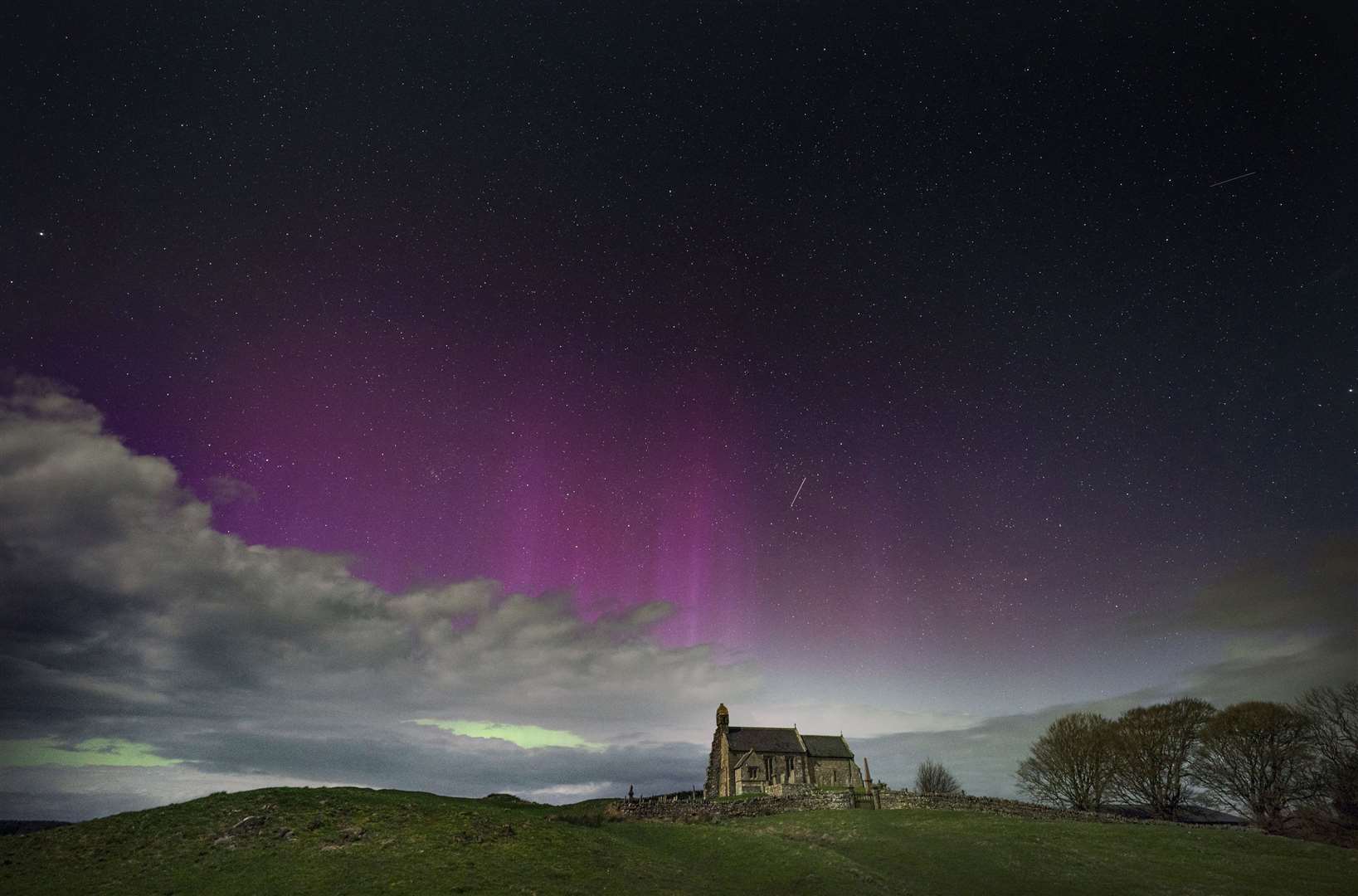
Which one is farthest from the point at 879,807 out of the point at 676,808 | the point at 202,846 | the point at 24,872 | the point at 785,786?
the point at 24,872

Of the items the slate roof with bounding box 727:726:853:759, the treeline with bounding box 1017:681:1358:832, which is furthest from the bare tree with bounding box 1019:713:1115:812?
the slate roof with bounding box 727:726:853:759

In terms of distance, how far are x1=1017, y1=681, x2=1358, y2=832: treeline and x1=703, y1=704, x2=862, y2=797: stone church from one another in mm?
30850

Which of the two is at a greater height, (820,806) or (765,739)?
(765,739)

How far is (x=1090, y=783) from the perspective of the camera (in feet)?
280

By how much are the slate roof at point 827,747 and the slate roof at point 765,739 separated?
2363 millimetres

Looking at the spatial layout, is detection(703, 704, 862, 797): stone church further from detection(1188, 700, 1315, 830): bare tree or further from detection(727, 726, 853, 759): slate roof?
detection(1188, 700, 1315, 830): bare tree

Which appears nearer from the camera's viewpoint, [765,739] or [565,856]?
[565,856]

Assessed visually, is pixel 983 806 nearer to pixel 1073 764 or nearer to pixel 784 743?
pixel 1073 764

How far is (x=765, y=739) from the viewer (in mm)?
112438

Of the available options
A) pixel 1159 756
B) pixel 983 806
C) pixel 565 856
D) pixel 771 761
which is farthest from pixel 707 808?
pixel 1159 756

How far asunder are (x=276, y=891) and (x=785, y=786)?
79639 millimetres

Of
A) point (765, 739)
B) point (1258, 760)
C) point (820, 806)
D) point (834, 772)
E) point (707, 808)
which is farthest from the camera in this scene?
point (765, 739)

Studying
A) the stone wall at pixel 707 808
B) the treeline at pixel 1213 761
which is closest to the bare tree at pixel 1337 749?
the treeline at pixel 1213 761

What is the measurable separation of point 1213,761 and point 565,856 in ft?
285
